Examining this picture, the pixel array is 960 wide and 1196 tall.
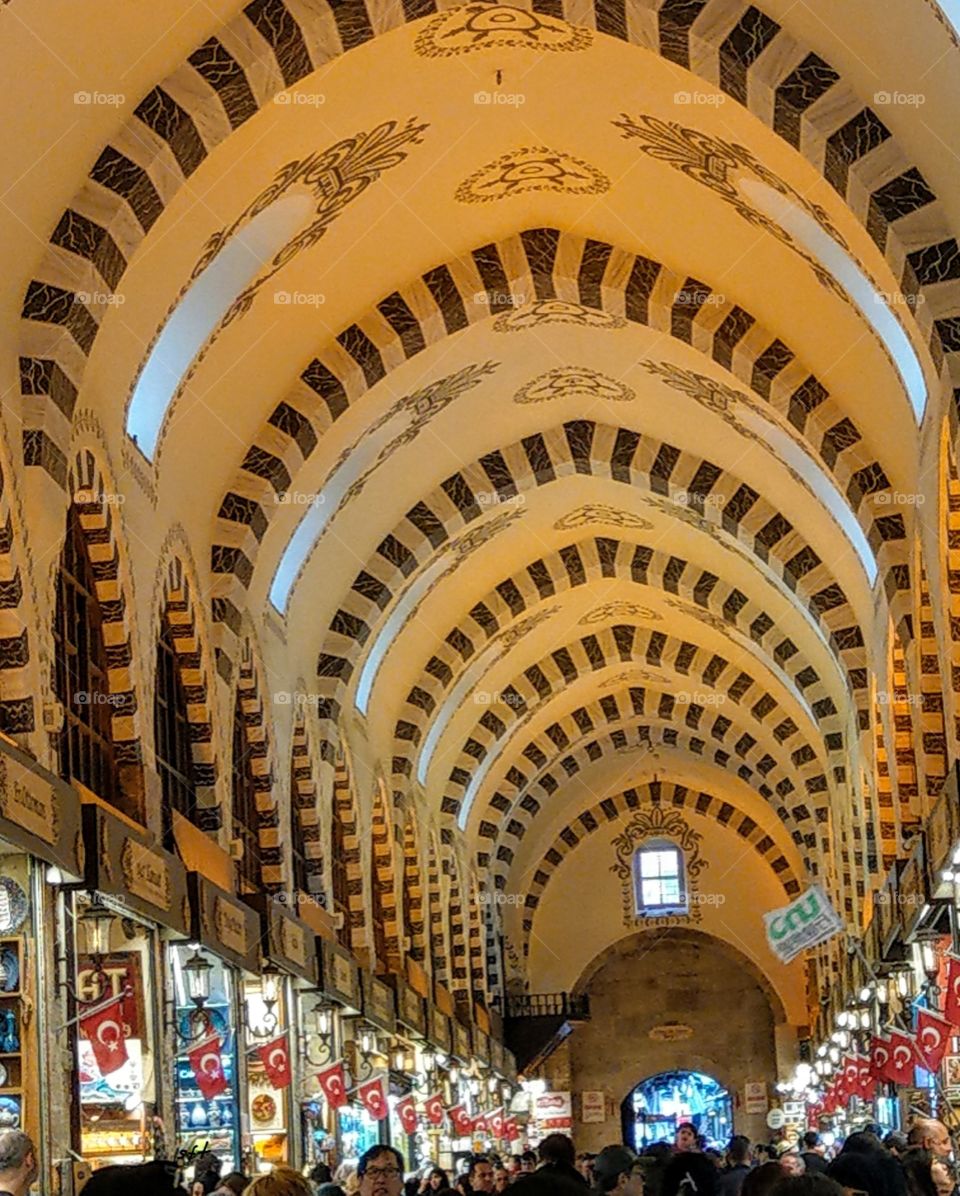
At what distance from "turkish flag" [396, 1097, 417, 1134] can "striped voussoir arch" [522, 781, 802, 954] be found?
44.4 feet

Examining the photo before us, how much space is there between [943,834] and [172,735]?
5.49 metres

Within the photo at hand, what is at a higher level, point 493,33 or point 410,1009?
point 493,33

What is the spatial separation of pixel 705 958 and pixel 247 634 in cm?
2106

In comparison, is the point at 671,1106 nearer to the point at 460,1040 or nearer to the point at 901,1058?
the point at 460,1040

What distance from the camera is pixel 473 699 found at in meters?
25.4

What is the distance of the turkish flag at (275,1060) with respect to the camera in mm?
15633

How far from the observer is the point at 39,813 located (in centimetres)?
1035

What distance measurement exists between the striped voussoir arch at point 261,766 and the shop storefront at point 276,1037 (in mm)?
490

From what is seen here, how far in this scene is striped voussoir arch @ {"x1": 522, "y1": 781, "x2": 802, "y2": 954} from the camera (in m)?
33.9

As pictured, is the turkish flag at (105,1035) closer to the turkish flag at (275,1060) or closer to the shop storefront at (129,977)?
the shop storefront at (129,977)

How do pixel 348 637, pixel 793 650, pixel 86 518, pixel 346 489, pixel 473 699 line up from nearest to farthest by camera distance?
pixel 86 518 < pixel 346 489 < pixel 348 637 < pixel 793 650 < pixel 473 699

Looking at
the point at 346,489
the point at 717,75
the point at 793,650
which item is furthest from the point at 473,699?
the point at 717,75

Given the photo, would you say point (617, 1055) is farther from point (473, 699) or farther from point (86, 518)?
point (86, 518)

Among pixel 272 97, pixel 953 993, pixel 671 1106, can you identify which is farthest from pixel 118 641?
pixel 671 1106
